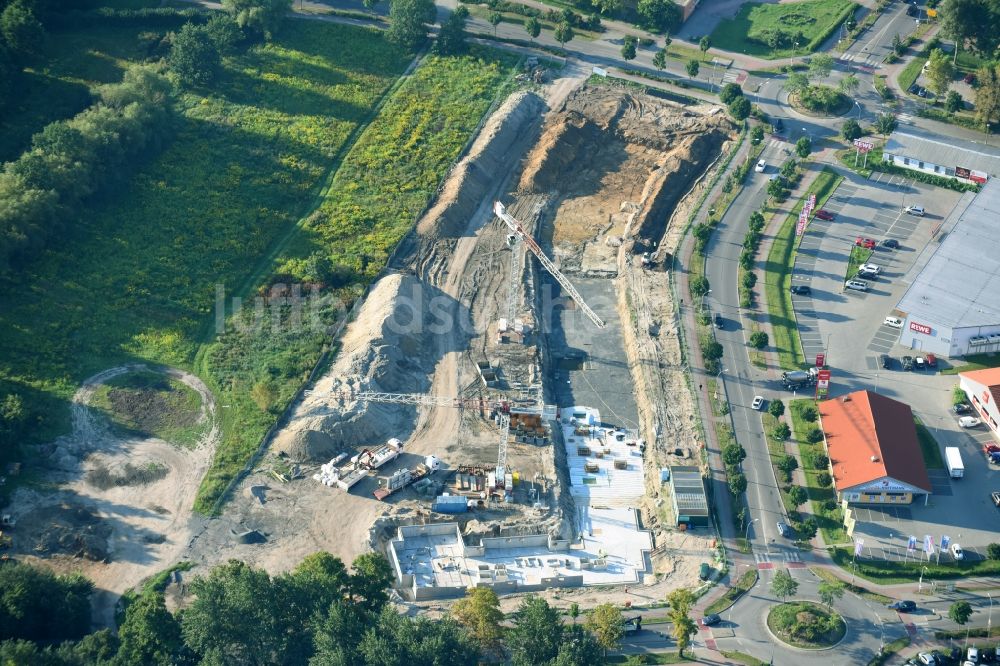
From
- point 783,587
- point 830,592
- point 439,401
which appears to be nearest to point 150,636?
point 439,401

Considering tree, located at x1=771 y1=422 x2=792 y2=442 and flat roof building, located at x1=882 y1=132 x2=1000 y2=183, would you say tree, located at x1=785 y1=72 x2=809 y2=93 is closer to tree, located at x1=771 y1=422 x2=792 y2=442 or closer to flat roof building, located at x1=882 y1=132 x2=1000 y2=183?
flat roof building, located at x1=882 y1=132 x2=1000 y2=183

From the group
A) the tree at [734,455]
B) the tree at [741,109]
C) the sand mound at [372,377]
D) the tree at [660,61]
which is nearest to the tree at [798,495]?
the tree at [734,455]

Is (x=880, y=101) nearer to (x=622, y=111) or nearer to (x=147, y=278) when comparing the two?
(x=622, y=111)

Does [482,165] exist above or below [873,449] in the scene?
above

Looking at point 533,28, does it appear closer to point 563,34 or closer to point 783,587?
point 563,34

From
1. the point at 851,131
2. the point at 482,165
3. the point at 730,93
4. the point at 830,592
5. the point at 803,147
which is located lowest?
the point at 830,592

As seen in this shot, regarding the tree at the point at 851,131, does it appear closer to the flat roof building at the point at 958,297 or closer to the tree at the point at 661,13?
the flat roof building at the point at 958,297

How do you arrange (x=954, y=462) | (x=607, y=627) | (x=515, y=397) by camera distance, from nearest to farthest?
(x=607, y=627) < (x=954, y=462) < (x=515, y=397)
